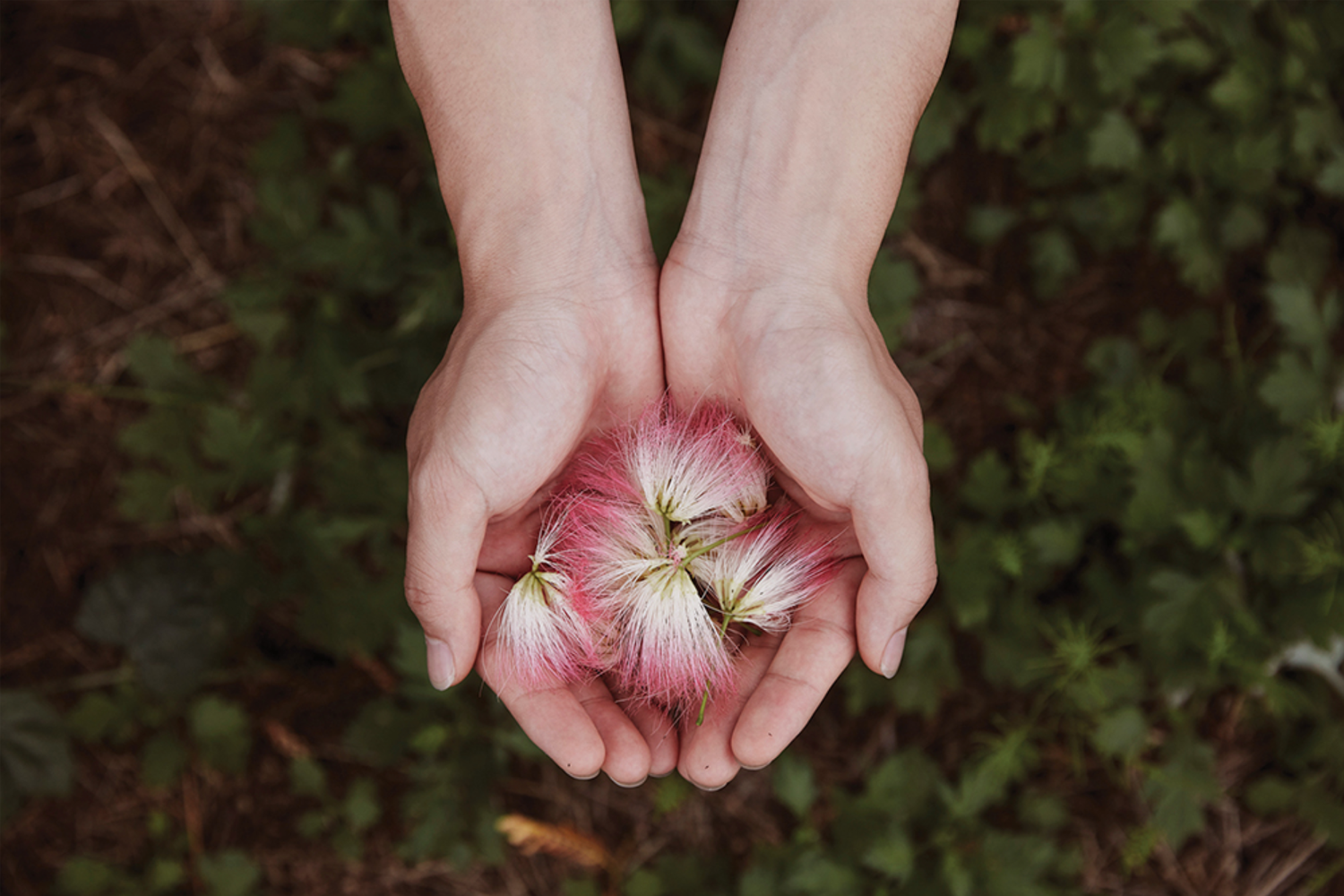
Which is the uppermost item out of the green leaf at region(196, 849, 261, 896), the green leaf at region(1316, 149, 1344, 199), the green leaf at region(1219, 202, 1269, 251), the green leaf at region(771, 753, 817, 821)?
the green leaf at region(1316, 149, 1344, 199)

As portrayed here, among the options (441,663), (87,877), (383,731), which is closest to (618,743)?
(441,663)

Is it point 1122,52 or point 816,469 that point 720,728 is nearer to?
point 816,469

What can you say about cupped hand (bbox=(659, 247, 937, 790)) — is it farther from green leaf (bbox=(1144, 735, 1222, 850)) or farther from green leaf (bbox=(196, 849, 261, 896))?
green leaf (bbox=(196, 849, 261, 896))

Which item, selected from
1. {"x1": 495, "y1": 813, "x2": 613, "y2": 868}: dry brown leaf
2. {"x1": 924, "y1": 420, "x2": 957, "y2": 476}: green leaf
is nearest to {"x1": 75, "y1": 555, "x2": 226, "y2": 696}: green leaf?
{"x1": 495, "y1": 813, "x2": 613, "y2": 868}: dry brown leaf

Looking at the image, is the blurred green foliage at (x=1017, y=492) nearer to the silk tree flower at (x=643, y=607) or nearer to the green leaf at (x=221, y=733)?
the green leaf at (x=221, y=733)

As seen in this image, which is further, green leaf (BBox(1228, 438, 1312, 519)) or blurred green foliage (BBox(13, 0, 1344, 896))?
blurred green foliage (BBox(13, 0, 1344, 896))

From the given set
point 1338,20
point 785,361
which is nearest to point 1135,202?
point 1338,20

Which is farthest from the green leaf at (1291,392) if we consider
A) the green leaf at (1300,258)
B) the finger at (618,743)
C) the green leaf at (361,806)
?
the green leaf at (361,806)
